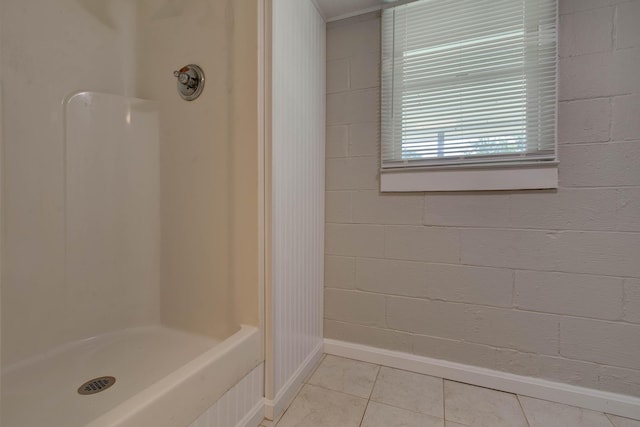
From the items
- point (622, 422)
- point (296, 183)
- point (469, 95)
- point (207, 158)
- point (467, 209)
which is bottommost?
point (622, 422)

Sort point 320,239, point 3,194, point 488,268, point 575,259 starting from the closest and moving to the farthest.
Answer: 1. point 3,194
2. point 575,259
3. point 488,268
4. point 320,239

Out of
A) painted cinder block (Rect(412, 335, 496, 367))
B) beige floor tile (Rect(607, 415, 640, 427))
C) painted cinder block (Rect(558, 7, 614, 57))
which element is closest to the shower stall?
painted cinder block (Rect(412, 335, 496, 367))

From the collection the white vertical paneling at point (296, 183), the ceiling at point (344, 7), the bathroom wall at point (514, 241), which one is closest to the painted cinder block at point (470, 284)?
the bathroom wall at point (514, 241)

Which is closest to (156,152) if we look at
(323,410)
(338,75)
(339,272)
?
(338,75)

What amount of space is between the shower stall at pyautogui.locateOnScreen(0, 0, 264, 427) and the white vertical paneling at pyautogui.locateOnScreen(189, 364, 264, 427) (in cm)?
4

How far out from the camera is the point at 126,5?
1381 millimetres

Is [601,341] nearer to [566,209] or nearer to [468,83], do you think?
[566,209]

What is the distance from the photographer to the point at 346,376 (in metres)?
1.36

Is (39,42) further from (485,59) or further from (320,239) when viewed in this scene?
(485,59)

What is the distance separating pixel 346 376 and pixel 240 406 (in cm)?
59

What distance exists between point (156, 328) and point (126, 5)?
1644mm

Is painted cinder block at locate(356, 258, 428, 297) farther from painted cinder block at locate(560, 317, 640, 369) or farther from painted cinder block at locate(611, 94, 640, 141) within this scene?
painted cinder block at locate(611, 94, 640, 141)

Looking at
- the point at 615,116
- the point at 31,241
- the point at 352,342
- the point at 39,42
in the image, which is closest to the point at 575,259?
the point at 615,116

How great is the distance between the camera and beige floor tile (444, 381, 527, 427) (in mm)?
1071
